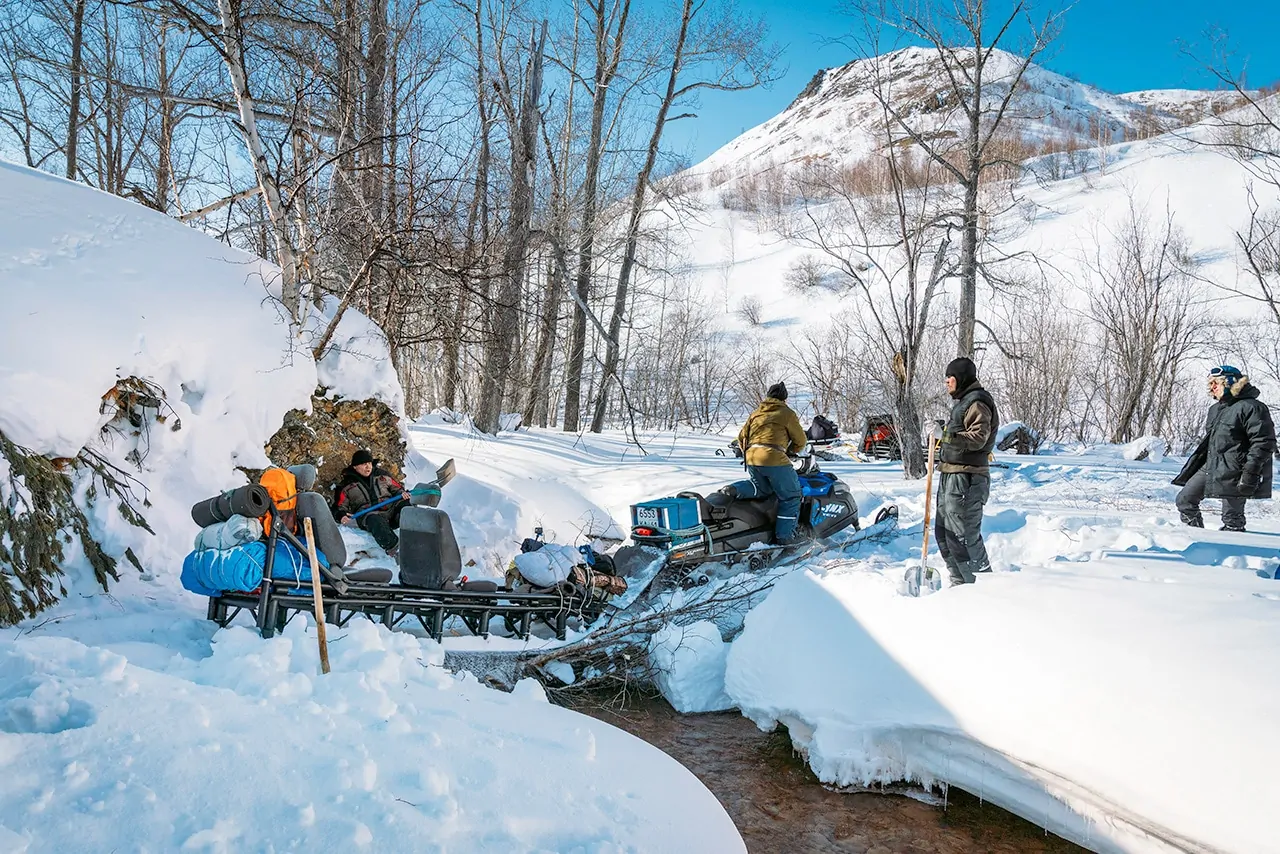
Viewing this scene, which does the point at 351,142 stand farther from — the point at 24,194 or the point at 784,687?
the point at 784,687

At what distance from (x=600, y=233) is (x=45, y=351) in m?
13.0

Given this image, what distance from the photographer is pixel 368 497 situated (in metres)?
8.38

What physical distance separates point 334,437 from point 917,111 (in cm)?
1185

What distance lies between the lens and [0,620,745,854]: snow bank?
6.99 feet

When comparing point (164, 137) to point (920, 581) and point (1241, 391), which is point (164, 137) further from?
point (1241, 391)

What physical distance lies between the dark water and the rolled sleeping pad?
276 cm

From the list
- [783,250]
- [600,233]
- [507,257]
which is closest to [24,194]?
[507,257]

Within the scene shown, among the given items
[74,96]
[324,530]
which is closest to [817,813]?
[324,530]

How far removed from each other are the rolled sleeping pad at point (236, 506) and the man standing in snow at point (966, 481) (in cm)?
477

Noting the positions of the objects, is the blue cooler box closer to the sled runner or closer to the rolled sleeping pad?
the sled runner

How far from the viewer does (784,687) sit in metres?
5.00

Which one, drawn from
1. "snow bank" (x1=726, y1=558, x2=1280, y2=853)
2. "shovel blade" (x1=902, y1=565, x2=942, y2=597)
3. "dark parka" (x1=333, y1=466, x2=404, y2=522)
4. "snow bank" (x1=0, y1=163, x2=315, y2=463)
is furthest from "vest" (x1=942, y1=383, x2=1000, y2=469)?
"snow bank" (x1=0, y1=163, x2=315, y2=463)

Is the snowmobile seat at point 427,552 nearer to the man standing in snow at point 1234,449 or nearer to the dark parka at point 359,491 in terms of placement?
the dark parka at point 359,491

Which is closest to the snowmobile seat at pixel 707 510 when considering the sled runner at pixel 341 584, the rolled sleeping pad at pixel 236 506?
the sled runner at pixel 341 584
